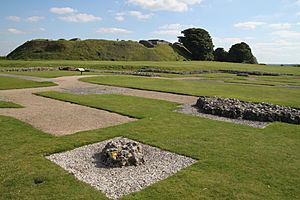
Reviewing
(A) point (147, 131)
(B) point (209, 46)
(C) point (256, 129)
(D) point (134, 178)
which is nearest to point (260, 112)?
(C) point (256, 129)

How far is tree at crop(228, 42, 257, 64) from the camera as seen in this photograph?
10769cm

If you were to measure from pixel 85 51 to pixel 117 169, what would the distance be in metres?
79.2

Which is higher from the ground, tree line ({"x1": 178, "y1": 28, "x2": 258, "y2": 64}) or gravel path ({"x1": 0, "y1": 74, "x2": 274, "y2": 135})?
tree line ({"x1": 178, "y1": 28, "x2": 258, "y2": 64})

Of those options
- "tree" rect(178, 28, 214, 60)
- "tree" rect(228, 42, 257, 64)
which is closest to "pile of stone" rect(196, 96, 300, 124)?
"tree" rect(178, 28, 214, 60)

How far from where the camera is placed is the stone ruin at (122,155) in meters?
7.65

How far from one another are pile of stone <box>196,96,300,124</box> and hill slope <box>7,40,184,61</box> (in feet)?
222

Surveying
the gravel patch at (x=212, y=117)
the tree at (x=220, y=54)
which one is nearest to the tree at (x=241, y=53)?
the tree at (x=220, y=54)

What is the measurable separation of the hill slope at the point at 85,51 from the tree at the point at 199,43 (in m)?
14.7

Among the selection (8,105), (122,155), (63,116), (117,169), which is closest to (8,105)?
(8,105)

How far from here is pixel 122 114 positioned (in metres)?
13.9

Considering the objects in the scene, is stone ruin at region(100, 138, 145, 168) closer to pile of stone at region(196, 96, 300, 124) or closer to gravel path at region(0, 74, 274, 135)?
gravel path at region(0, 74, 274, 135)

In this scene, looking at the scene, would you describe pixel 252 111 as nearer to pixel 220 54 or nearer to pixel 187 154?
pixel 187 154

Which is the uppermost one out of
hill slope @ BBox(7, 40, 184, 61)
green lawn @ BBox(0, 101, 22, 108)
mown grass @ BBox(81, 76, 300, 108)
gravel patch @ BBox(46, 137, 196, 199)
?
hill slope @ BBox(7, 40, 184, 61)

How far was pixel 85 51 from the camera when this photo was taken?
3243 inches
